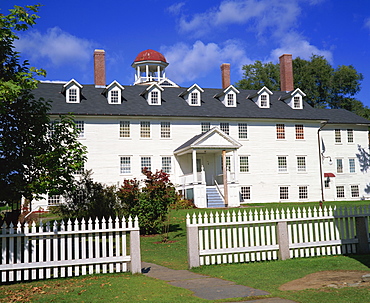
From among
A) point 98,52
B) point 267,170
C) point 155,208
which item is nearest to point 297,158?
point 267,170

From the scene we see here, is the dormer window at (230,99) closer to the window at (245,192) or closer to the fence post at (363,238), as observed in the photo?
the window at (245,192)

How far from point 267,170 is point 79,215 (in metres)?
20.7

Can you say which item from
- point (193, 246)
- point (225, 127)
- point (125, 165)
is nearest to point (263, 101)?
point (225, 127)

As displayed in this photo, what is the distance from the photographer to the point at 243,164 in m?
35.3

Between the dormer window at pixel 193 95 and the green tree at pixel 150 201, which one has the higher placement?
the dormer window at pixel 193 95

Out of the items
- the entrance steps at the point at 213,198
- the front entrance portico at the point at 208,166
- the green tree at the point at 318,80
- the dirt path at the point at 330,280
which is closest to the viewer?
the dirt path at the point at 330,280

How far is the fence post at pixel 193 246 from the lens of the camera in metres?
10.5

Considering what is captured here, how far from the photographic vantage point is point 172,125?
33.9 m

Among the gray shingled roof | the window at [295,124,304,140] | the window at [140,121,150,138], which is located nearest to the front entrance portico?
the window at [140,121,150,138]

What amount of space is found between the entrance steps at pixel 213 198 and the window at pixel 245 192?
350 centimetres

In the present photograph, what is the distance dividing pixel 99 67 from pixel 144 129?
→ 23.6ft

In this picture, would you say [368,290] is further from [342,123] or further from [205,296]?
[342,123]

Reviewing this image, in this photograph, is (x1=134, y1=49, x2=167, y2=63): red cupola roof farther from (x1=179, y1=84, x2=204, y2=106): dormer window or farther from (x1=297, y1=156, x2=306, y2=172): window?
(x1=297, y1=156, x2=306, y2=172): window

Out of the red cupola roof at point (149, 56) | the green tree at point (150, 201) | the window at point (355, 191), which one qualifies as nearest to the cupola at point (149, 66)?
the red cupola roof at point (149, 56)
